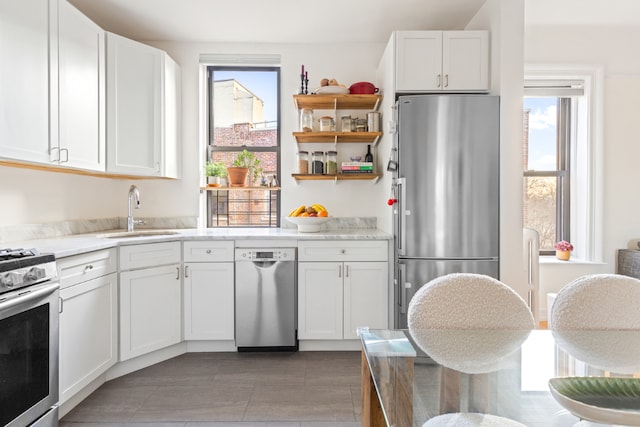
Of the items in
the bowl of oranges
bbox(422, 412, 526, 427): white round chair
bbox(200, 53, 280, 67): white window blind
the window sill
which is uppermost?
bbox(200, 53, 280, 67): white window blind

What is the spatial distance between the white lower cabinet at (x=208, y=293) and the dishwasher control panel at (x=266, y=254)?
156 mm

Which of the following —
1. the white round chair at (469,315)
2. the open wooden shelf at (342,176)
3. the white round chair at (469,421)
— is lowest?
the white round chair at (469,421)

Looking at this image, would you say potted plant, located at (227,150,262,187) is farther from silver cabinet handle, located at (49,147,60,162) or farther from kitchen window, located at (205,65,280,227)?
silver cabinet handle, located at (49,147,60,162)

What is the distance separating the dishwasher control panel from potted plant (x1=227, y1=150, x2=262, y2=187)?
2.93 feet

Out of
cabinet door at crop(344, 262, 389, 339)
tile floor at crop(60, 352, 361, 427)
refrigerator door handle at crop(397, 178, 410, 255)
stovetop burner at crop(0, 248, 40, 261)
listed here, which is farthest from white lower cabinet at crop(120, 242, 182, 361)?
refrigerator door handle at crop(397, 178, 410, 255)

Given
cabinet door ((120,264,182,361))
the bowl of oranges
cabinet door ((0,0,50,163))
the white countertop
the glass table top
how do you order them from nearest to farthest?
the glass table top
cabinet door ((0,0,50,163))
the white countertop
cabinet door ((120,264,182,361))
the bowl of oranges

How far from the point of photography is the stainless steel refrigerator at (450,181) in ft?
8.65

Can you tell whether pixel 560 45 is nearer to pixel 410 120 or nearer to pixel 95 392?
pixel 410 120

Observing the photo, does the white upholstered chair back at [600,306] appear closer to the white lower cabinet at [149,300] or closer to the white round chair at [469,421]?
the white round chair at [469,421]

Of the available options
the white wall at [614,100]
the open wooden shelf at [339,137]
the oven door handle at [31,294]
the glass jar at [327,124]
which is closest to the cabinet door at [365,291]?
the open wooden shelf at [339,137]

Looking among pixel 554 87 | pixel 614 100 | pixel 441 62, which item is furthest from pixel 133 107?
pixel 614 100

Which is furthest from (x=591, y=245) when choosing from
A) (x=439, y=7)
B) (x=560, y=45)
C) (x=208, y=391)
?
(x=208, y=391)

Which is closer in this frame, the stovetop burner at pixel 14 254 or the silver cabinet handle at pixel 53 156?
the stovetop burner at pixel 14 254

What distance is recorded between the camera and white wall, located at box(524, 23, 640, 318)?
3.47 meters
